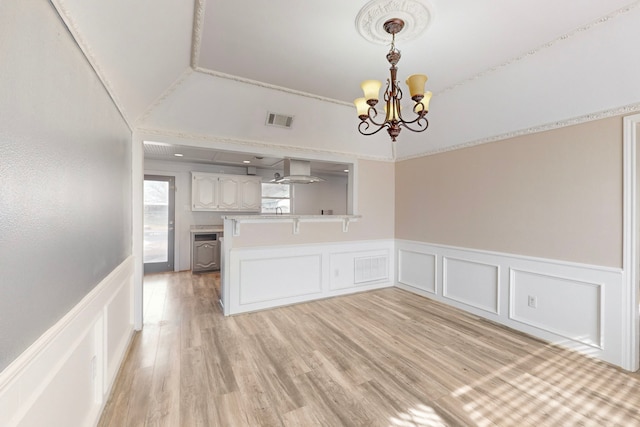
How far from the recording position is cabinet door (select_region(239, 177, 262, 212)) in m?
6.25

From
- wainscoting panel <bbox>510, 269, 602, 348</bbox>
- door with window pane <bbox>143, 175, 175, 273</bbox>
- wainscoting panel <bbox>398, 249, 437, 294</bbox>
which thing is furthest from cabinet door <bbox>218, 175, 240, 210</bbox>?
wainscoting panel <bbox>510, 269, 602, 348</bbox>

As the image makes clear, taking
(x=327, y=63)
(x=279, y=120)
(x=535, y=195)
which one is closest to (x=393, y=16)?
(x=327, y=63)

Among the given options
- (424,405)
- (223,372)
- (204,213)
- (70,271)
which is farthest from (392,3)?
(204,213)

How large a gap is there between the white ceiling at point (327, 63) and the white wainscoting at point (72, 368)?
4.50 ft

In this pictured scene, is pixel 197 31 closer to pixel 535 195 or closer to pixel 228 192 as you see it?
pixel 535 195

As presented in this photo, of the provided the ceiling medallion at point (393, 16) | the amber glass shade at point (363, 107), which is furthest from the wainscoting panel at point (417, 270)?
the ceiling medallion at point (393, 16)

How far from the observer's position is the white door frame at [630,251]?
2.30 metres

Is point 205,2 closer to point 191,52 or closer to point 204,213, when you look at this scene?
point 191,52

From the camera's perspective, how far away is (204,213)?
609cm

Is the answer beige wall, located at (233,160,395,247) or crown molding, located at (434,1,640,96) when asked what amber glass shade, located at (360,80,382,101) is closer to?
crown molding, located at (434,1,640,96)

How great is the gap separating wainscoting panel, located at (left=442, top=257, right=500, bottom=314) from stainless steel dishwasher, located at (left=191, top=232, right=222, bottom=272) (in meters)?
4.38

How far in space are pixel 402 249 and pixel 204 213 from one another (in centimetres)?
424

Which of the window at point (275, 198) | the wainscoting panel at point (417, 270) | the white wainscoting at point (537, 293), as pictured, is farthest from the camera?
the window at point (275, 198)

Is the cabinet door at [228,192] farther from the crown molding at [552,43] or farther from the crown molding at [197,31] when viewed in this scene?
the crown molding at [552,43]
